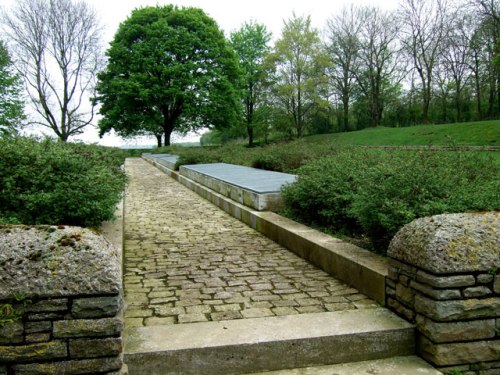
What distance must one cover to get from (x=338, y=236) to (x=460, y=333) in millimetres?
2341

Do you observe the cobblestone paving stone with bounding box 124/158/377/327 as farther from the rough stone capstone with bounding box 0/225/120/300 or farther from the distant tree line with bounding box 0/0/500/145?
the distant tree line with bounding box 0/0/500/145

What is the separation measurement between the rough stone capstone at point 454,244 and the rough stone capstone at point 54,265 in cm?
194

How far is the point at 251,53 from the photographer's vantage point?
43.2 meters

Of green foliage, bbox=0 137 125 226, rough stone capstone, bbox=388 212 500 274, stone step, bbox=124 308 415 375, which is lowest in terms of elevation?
stone step, bbox=124 308 415 375

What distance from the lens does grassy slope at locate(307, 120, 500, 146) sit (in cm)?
2367

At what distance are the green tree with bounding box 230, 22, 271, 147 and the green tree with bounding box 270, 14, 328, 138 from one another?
527 centimetres

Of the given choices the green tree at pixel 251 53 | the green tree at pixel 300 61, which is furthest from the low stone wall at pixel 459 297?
the green tree at pixel 251 53

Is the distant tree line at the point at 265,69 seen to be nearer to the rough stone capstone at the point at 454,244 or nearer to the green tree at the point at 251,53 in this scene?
the green tree at the point at 251,53

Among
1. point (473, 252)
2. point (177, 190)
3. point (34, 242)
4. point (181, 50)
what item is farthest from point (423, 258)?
point (181, 50)

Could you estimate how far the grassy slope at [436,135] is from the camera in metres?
23.7

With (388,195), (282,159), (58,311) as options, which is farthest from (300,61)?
(58,311)

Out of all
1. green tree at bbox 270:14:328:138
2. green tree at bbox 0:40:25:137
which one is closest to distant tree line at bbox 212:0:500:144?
green tree at bbox 270:14:328:138

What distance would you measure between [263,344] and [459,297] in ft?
4.24

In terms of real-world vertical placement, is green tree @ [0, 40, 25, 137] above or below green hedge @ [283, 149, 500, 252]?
above
